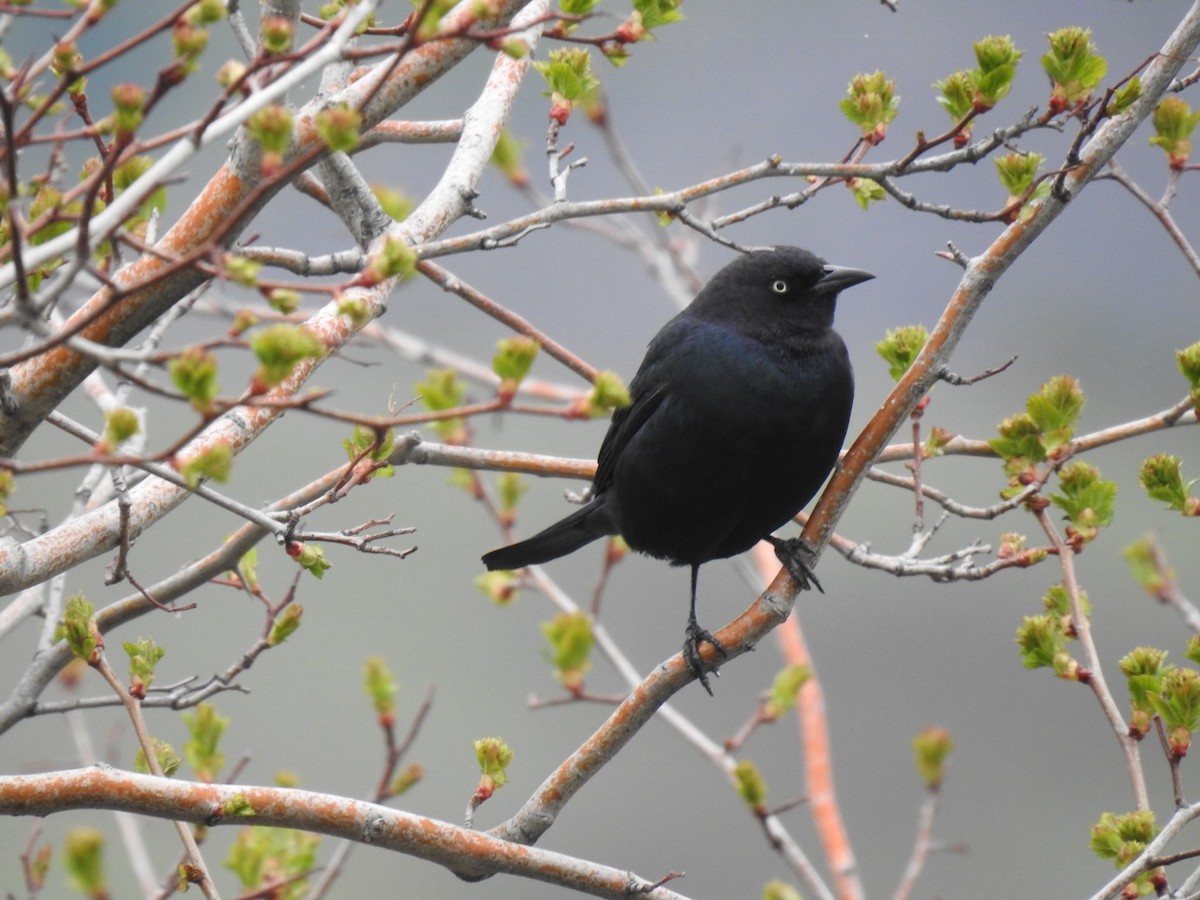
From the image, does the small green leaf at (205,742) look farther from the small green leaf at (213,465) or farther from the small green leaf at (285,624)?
the small green leaf at (213,465)

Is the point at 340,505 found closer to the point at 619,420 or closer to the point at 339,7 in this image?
the point at 619,420

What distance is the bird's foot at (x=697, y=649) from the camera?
3496 millimetres

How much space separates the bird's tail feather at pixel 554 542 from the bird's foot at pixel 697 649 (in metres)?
0.72

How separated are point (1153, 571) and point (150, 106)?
8.97ft

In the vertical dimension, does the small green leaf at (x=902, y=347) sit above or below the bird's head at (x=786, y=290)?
below

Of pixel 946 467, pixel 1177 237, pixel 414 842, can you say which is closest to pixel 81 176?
pixel 414 842

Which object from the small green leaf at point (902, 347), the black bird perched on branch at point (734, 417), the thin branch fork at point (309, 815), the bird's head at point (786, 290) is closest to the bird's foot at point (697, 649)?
the black bird perched on branch at point (734, 417)

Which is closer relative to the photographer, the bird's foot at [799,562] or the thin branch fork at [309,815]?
the thin branch fork at [309,815]

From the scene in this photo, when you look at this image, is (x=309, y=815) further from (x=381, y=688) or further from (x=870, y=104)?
(x=870, y=104)

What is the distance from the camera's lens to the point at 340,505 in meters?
9.24

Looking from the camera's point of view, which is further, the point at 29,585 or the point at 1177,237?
the point at 1177,237

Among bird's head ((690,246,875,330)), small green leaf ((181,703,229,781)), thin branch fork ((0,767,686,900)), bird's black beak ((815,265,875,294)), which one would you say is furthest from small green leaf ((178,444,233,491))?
bird's black beak ((815,265,875,294))

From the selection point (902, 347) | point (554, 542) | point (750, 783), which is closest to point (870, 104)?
point (902, 347)

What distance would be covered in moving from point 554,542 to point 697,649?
125cm
